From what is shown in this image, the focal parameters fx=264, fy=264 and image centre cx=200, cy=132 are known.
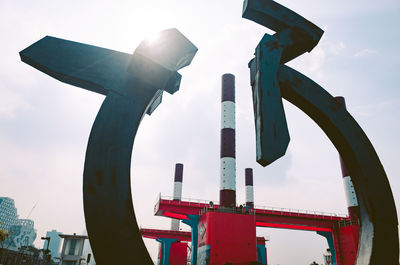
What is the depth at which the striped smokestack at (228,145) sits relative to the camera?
23625 mm

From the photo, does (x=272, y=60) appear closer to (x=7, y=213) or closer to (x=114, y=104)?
(x=114, y=104)

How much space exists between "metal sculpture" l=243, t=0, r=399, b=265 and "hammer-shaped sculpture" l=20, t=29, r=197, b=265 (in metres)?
0.98

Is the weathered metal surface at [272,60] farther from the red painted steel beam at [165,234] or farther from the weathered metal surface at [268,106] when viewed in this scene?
the red painted steel beam at [165,234]

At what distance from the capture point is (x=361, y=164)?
123 inches

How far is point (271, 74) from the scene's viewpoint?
3.13 meters

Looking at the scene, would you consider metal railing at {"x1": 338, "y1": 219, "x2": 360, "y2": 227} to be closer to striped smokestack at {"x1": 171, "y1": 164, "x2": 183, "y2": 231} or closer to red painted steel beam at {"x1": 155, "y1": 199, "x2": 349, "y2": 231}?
red painted steel beam at {"x1": 155, "y1": 199, "x2": 349, "y2": 231}

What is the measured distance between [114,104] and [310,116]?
96.9 inches

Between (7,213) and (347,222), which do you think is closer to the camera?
(347,222)

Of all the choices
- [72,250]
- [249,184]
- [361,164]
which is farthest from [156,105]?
[249,184]

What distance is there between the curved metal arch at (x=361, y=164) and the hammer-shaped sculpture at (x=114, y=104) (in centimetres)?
143

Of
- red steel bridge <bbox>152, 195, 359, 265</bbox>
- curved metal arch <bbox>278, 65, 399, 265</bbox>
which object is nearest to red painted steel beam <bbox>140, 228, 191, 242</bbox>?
red steel bridge <bbox>152, 195, 359, 265</bbox>

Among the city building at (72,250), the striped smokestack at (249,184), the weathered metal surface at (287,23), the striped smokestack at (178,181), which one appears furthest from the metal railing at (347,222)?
the city building at (72,250)

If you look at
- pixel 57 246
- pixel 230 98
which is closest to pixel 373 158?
pixel 230 98

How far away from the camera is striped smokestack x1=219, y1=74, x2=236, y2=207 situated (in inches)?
930
